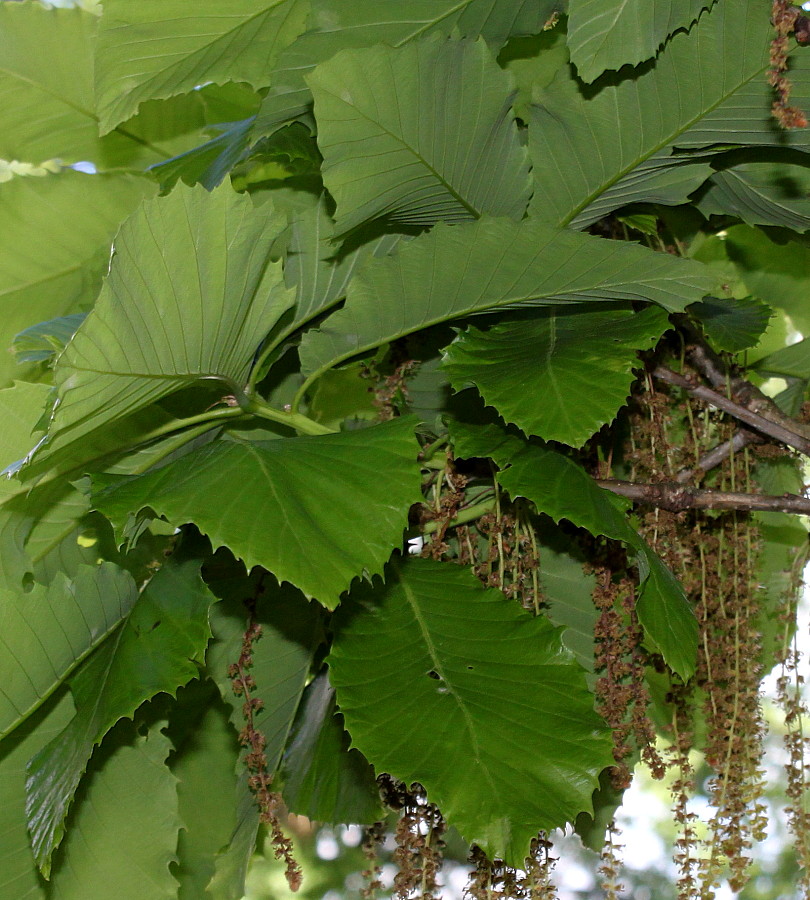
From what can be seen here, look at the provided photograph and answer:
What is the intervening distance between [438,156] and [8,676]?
0.45m

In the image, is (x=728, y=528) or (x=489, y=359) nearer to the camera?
(x=489, y=359)

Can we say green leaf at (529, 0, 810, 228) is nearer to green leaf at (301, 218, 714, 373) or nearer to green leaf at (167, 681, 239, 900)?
green leaf at (301, 218, 714, 373)

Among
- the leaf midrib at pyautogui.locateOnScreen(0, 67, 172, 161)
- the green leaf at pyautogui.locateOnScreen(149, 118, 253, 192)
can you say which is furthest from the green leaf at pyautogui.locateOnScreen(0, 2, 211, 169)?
the green leaf at pyautogui.locateOnScreen(149, 118, 253, 192)

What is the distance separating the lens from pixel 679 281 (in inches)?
21.7

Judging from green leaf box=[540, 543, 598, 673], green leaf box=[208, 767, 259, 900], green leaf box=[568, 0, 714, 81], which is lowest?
green leaf box=[208, 767, 259, 900]

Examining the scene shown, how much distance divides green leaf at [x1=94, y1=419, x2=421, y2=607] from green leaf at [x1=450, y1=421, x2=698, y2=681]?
0.07 meters

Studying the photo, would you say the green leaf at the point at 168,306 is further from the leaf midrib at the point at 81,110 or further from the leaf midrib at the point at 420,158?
the leaf midrib at the point at 81,110

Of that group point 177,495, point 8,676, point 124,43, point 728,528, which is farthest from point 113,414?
point 728,528

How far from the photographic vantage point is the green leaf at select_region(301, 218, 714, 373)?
543 millimetres

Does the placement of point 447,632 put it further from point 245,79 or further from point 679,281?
point 245,79

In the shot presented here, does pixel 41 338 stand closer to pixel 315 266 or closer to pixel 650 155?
pixel 315 266

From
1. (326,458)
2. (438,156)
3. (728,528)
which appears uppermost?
(438,156)

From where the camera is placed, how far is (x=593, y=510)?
0.53 metres

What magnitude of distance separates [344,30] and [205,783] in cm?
64
